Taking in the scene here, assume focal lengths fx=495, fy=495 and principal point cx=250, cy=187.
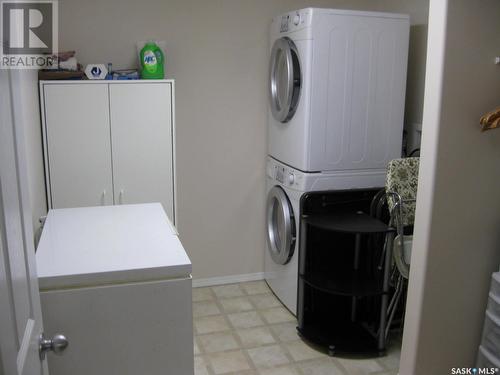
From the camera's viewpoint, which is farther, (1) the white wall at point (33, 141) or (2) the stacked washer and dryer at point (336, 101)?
(2) the stacked washer and dryer at point (336, 101)

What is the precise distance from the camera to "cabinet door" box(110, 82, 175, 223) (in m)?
3.05

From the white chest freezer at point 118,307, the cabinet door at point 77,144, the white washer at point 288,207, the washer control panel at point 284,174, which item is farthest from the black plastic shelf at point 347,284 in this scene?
the cabinet door at point 77,144

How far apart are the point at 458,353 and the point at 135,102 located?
7.51 feet

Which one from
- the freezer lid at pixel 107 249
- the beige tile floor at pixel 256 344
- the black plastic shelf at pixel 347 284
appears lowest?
the beige tile floor at pixel 256 344

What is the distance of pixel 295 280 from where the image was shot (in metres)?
3.27

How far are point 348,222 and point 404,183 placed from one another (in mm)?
390

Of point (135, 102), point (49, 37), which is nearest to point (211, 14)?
point (135, 102)

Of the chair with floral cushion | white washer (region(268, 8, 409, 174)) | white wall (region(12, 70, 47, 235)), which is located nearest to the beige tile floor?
the chair with floral cushion

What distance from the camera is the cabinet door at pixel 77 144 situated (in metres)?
2.95

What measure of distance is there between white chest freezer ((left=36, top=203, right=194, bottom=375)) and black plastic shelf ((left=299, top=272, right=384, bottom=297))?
1.25 metres

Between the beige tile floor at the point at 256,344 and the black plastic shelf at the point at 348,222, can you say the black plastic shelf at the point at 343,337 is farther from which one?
the black plastic shelf at the point at 348,222

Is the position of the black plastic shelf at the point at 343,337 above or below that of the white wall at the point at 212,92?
below

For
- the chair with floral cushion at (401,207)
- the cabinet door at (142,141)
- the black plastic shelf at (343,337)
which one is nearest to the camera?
the chair with floral cushion at (401,207)

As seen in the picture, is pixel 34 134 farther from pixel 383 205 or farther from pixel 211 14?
pixel 383 205
